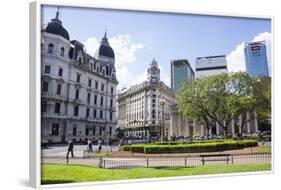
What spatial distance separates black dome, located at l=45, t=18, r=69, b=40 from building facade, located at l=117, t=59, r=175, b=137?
3.74 ft

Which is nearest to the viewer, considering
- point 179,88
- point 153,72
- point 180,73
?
point 153,72

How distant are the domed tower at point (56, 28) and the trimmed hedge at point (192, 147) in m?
1.77

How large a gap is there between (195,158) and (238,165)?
0.70 metres

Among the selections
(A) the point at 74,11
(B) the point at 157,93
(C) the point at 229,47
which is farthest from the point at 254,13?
(A) the point at 74,11

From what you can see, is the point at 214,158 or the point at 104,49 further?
the point at 214,158

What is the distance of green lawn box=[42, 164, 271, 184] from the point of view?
557cm

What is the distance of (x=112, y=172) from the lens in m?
5.90

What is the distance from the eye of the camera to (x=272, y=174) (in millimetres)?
6719

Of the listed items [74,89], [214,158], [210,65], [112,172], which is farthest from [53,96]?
[214,158]

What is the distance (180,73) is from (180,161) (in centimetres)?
→ 128

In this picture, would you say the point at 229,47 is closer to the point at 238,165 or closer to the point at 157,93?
the point at 157,93

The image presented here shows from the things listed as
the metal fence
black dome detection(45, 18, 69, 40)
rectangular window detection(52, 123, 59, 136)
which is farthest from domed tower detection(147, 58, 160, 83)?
rectangular window detection(52, 123, 59, 136)

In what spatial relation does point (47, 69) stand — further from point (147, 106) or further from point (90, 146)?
point (147, 106)

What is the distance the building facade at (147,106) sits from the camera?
6.21m
